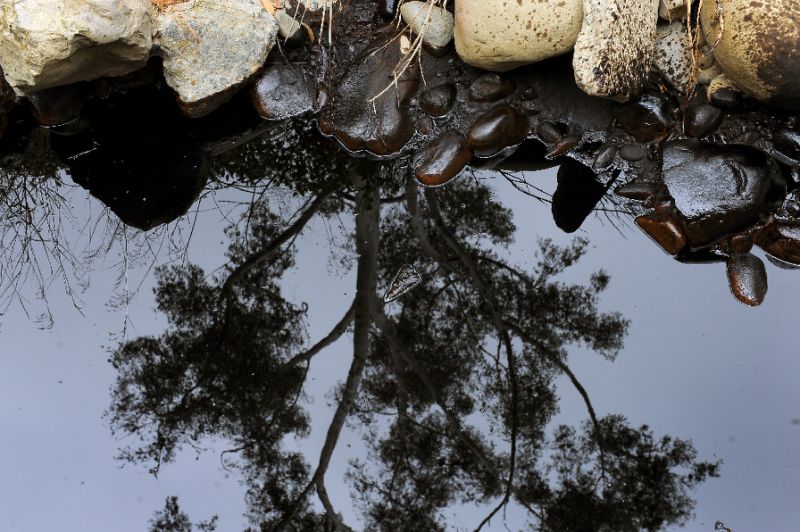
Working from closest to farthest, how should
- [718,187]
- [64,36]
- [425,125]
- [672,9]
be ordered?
[64,36] < [718,187] < [672,9] < [425,125]

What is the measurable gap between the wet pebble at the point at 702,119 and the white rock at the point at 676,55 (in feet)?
0.35

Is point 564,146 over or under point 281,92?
under

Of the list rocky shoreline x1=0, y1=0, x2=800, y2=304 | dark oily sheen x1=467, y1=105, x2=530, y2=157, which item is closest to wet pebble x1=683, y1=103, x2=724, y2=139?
rocky shoreline x1=0, y1=0, x2=800, y2=304

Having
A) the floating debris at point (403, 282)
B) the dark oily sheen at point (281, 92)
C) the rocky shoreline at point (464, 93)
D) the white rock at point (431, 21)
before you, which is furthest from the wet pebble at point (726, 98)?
the dark oily sheen at point (281, 92)

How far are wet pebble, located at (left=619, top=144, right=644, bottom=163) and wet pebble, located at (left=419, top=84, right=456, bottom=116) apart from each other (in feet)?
2.66

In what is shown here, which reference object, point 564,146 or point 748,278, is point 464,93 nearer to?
point 564,146

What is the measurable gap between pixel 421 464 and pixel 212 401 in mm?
859

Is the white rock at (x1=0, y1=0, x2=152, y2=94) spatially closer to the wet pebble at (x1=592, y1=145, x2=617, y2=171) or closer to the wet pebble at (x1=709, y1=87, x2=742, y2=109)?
the wet pebble at (x1=592, y1=145, x2=617, y2=171)

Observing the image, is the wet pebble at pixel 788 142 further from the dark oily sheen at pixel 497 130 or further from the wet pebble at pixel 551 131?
the dark oily sheen at pixel 497 130

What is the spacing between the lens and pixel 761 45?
305cm

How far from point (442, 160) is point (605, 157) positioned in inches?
29.0

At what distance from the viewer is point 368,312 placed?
321 centimetres

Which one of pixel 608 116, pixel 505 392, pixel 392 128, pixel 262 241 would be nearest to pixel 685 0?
pixel 608 116

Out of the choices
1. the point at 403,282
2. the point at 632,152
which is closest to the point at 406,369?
the point at 403,282
